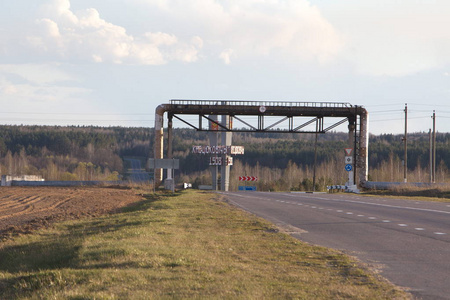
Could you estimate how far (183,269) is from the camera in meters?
9.40

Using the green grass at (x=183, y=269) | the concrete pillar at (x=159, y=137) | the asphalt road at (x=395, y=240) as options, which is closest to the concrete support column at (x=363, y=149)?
the concrete pillar at (x=159, y=137)

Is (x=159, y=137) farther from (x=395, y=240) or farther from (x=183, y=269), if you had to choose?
(x=183, y=269)

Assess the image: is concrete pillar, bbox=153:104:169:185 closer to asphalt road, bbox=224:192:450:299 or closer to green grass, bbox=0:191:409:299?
asphalt road, bbox=224:192:450:299

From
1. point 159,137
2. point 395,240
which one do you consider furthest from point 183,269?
point 159,137

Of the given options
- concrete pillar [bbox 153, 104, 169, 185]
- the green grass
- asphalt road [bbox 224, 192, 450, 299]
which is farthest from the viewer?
concrete pillar [bbox 153, 104, 169, 185]

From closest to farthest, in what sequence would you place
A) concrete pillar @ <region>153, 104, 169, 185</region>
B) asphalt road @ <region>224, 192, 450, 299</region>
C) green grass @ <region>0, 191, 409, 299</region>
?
green grass @ <region>0, 191, 409, 299</region> < asphalt road @ <region>224, 192, 450, 299</region> < concrete pillar @ <region>153, 104, 169, 185</region>

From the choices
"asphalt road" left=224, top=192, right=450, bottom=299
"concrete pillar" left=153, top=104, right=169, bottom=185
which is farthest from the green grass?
"concrete pillar" left=153, top=104, right=169, bottom=185

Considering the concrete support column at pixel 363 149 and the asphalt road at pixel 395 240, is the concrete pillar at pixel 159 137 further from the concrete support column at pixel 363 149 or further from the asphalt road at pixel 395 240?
the asphalt road at pixel 395 240

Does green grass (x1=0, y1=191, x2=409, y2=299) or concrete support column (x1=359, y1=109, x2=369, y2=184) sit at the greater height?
concrete support column (x1=359, y1=109, x2=369, y2=184)

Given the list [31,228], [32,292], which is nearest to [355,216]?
[31,228]

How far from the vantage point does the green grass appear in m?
7.80

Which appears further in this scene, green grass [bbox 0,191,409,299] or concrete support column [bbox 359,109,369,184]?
concrete support column [bbox 359,109,369,184]

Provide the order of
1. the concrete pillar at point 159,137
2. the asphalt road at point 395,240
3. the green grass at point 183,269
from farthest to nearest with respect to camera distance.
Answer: the concrete pillar at point 159,137, the asphalt road at point 395,240, the green grass at point 183,269

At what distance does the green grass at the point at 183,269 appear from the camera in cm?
780
